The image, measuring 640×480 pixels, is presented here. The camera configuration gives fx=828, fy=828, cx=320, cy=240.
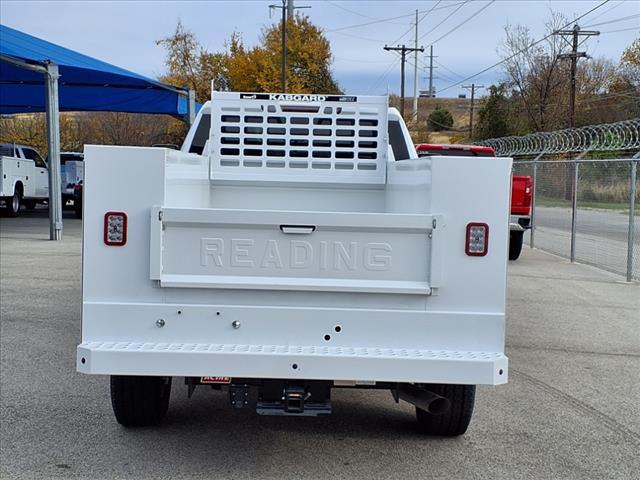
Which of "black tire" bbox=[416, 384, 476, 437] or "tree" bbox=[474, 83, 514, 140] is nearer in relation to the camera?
"black tire" bbox=[416, 384, 476, 437]

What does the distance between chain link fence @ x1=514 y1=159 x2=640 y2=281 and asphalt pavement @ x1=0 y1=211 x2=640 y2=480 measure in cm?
577

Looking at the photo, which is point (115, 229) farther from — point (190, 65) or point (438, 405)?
point (190, 65)

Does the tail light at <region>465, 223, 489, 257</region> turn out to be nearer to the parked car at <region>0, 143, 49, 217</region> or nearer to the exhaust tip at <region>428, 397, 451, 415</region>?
the exhaust tip at <region>428, 397, 451, 415</region>

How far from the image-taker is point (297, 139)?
6.94 m

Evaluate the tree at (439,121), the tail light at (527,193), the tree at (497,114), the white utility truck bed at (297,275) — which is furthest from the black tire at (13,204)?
the tree at (439,121)

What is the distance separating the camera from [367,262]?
464cm

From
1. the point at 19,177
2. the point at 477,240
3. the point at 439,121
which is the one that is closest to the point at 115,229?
the point at 477,240

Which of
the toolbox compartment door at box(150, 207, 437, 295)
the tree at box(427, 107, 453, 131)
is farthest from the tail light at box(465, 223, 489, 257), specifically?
the tree at box(427, 107, 453, 131)

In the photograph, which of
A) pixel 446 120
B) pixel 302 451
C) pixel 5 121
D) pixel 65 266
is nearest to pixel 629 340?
pixel 302 451

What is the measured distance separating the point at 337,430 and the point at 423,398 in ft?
3.78

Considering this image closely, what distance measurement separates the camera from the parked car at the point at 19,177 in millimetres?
25594

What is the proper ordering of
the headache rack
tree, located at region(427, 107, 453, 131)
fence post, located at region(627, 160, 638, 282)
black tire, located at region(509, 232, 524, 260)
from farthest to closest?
tree, located at region(427, 107, 453, 131)
black tire, located at region(509, 232, 524, 260)
fence post, located at region(627, 160, 638, 282)
the headache rack

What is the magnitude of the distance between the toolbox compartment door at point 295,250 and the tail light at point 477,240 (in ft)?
0.68

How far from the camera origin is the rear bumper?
4461mm
